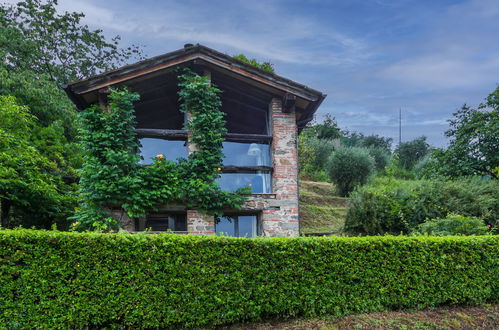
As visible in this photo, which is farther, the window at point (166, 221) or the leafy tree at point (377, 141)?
the leafy tree at point (377, 141)

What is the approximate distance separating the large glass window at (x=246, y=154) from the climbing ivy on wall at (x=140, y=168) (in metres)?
0.40

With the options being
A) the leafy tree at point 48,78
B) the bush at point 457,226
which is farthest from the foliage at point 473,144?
the leafy tree at point 48,78

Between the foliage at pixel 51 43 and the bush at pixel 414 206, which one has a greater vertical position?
the foliage at pixel 51 43

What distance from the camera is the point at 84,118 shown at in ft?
25.3

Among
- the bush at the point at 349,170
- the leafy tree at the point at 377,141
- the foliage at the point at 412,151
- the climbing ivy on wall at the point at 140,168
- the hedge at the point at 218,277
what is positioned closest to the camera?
the hedge at the point at 218,277

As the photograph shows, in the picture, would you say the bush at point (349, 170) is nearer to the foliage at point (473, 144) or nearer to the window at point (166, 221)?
the foliage at point (473, 144)

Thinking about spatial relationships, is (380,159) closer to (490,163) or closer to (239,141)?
(490,163)

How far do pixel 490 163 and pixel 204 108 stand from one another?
13.4m

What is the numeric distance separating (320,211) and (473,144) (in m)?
7.96

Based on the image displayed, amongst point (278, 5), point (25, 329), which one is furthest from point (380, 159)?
point (25, 329)

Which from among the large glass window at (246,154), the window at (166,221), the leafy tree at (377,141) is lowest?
the window at (166,221)

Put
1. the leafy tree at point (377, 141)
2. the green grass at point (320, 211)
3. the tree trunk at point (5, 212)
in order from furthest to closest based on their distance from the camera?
the leafy tree at point (377, 141)
the green grass at point (320, 211)
the tree trunk at point (5, 212)

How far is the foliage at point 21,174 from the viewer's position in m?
8.15

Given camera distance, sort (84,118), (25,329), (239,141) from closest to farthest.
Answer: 1. (25,329)
2. (84,118)
3. (239,141)
